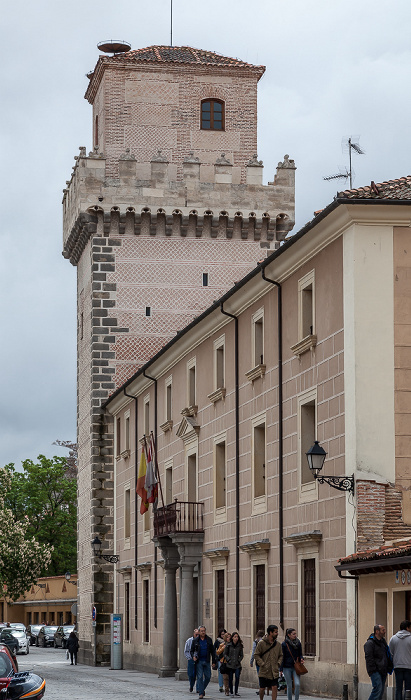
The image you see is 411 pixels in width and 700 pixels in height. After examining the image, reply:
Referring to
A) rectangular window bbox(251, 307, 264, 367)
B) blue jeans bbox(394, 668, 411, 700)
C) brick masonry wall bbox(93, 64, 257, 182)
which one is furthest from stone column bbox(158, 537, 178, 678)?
blue jeans bbox(394, 668, 411, 700)

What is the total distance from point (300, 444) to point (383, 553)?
686 centimetres

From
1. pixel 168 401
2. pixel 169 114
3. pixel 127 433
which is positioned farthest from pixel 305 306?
pixel 169 114

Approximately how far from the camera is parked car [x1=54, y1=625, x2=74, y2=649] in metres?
77.3

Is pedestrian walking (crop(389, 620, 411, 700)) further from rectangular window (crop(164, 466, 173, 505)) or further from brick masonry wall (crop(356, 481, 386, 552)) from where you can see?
rectangular window (crop(164, 466, 173, 505))

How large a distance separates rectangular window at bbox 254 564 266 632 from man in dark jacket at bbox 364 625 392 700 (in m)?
10.1

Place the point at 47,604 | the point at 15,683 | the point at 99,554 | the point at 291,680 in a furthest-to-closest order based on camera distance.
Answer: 1. the point at 47,604
2. the point at 99,554
3. the point at 291,680
4. the point at 15,683

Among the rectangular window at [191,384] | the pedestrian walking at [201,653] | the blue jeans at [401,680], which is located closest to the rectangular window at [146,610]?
the rectangular window at [191,384]

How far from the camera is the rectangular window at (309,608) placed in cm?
2694

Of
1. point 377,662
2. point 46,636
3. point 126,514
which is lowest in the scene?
point 46,636

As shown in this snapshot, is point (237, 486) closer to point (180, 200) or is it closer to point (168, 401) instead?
point (168, 401)

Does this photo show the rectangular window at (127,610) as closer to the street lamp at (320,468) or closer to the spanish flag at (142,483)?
the spanish flag at (142,483)

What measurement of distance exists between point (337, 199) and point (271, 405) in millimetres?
7045

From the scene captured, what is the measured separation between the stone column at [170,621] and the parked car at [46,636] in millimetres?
45471

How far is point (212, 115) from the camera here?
174ft
